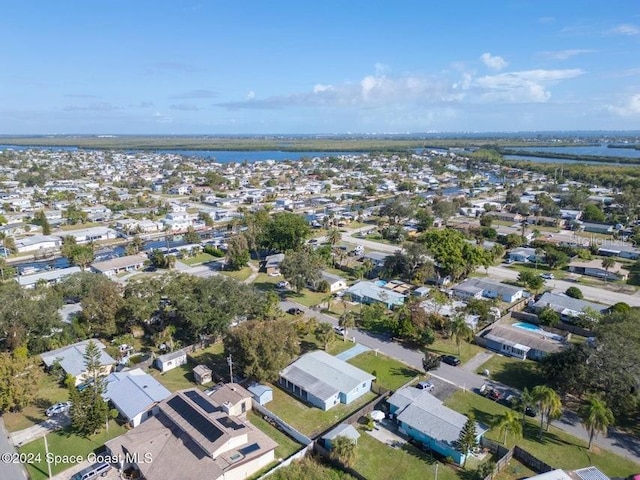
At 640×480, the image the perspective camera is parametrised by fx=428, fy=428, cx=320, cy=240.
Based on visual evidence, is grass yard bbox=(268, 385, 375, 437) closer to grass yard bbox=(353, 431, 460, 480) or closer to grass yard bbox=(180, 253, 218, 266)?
grass yard bbox=(353, 431, 460, 480)

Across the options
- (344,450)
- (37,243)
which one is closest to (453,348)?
(344,450)

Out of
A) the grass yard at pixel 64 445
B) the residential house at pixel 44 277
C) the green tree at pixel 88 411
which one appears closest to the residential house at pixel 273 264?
the residential house at pixel 44 277

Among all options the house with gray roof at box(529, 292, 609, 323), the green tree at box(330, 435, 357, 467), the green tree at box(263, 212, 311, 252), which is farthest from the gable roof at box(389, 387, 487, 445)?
the green tree at box(263, 212, 311, 252)

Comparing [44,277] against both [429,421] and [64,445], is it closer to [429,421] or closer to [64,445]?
[64,445]

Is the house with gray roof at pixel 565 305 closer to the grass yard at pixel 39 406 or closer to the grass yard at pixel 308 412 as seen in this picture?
the grass yard at pixel 308 412

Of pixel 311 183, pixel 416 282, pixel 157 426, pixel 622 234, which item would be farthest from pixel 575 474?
pixel 311 183

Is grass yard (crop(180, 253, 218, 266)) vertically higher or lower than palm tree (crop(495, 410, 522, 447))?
lower

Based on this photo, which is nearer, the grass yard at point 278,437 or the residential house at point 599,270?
the grass yard at point 278,437
